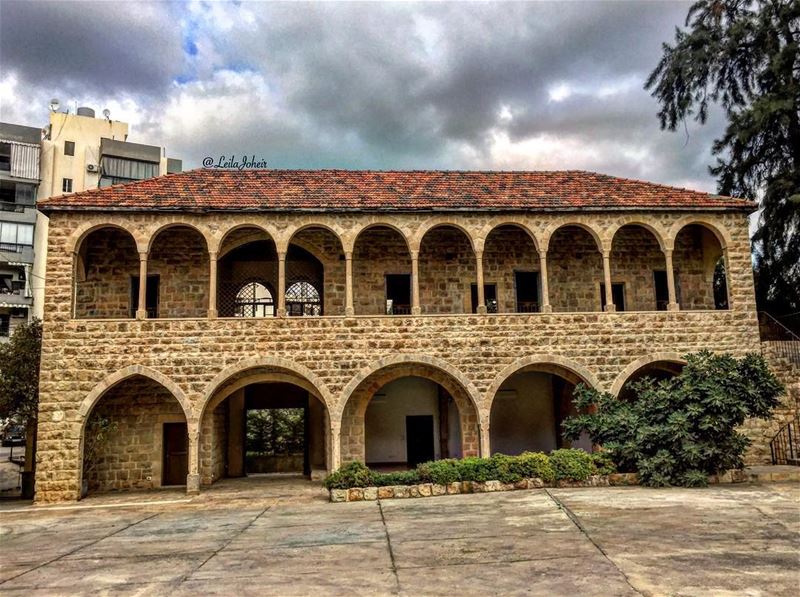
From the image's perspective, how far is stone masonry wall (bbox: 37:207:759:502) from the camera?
1412 cm

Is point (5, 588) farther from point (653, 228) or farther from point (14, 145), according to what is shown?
point (14, 145)

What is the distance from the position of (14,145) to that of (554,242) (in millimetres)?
28746

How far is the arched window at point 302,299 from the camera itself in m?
16.8

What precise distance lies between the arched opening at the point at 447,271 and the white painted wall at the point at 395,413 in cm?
256

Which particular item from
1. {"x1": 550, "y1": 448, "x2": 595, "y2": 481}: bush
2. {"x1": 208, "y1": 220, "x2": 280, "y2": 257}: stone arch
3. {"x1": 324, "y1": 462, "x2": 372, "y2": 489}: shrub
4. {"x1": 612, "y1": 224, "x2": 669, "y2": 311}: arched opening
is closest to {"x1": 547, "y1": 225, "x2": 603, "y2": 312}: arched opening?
{"x1": 612, "y1": 224, "x2": 669, "y2": 311}: arched opening

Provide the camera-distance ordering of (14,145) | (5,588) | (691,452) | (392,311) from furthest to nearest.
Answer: (14,145), (392,311), (691,452), (5,588)

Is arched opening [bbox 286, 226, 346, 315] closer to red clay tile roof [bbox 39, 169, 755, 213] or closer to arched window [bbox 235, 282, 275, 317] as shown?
arched window [bbox 235, 282, 275, 317]

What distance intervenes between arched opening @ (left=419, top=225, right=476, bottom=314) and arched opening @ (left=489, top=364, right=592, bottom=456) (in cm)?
289

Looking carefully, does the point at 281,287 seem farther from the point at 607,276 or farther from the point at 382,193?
the point at 607,276

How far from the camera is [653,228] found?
1578cm

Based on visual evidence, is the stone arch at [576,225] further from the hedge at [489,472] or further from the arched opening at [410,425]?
the hedge at [489,472]

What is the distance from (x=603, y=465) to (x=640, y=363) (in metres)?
3.75

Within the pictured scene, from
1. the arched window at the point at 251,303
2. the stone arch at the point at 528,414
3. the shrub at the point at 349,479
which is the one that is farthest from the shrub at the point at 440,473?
the arched window at the point at 251,303

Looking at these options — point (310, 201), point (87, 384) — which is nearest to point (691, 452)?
point (310, 201)
